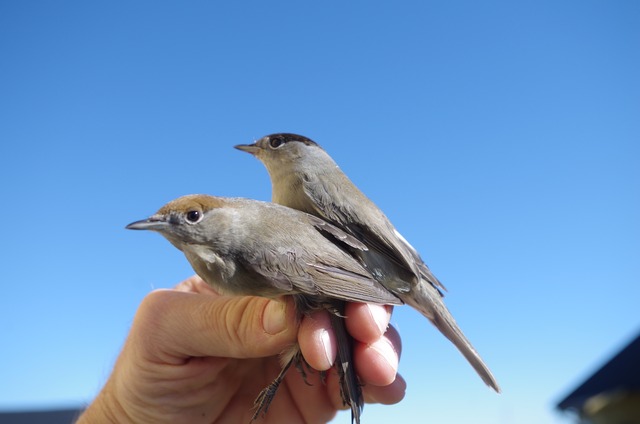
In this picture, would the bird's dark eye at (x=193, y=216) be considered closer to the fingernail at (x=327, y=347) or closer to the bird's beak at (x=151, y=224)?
the bird's beak at (x=151, y=224)

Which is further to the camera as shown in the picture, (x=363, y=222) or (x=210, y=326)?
(x=363, y=222)

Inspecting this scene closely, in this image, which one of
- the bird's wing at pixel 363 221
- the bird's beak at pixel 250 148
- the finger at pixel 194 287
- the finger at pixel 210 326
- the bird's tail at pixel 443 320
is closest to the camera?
the finger at pixel 210 326

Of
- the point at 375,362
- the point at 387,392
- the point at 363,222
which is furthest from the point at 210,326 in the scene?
the point at 387,392

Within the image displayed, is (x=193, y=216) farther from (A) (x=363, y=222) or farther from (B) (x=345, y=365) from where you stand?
(B) (x=345, y=365)

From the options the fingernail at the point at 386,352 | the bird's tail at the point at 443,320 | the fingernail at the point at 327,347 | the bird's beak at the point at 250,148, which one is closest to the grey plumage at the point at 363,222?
the bird's tail at the point at 443,320

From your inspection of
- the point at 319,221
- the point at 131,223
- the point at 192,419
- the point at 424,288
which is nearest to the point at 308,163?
the point at 319,221

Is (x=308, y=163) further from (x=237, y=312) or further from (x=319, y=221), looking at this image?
(x=237, y=312)

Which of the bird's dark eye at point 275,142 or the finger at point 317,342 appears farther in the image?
the bird's dark eye at point 275,142

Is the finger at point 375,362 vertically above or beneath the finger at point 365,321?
beneath
